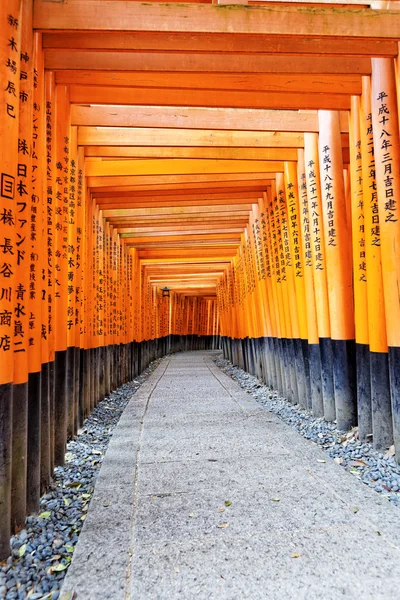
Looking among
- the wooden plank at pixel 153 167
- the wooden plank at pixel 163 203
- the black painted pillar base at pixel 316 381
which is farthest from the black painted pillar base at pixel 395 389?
the wooden plank at pixel 163 203

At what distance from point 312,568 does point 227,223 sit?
29.1 ft

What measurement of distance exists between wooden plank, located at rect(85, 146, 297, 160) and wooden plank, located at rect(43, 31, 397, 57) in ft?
8.53

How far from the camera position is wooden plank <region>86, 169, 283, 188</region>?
7.00 m

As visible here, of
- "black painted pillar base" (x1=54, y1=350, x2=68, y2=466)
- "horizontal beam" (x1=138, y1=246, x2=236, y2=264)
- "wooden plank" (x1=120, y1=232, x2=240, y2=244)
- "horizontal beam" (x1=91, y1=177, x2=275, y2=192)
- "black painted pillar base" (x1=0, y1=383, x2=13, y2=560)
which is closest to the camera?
"black painted pillar base" (x1=0, y1=383, x2=13, y2=560)

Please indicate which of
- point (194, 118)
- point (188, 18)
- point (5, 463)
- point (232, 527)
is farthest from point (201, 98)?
point (232, 527)

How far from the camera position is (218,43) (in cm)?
361

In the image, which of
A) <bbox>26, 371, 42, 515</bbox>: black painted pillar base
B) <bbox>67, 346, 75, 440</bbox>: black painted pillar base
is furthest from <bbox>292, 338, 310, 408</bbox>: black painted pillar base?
<bbox>26, 371, 42, 515</bbox>: black painted pillar base

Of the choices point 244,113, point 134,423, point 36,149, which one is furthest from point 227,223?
point 36,149

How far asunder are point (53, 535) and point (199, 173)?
5412mm

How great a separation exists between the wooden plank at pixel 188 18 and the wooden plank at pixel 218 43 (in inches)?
3.6

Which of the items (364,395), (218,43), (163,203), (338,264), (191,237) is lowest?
(364,395)

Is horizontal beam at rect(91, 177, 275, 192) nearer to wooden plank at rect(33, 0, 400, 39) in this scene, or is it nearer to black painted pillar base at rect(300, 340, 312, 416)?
black painted pillar base at rect(300, 340, 312, 416)

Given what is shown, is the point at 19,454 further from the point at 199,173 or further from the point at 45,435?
the point at 199,173

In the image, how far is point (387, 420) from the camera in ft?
13.3
